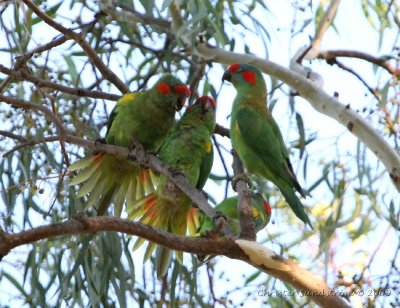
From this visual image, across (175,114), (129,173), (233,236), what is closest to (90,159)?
(129,173)

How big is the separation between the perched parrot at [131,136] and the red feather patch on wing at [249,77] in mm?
285

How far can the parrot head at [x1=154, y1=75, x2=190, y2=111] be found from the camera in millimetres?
3473

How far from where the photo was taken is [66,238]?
3281 mm

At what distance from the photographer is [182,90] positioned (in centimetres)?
347

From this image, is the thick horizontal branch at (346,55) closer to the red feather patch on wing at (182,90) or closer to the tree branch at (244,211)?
the red feather patch on wing at (182,90)

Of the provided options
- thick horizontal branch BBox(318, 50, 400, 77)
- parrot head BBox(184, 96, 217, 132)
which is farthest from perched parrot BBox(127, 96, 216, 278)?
thick horizontal branch BBox(318, 50, 400, 77)

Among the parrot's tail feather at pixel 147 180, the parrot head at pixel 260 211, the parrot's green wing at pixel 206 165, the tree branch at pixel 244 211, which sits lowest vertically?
the tree branch at pixel 244 211

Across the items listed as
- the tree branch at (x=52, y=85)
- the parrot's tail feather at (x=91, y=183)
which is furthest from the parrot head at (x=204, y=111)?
the parrot's tail feather at (x=91, y=183)

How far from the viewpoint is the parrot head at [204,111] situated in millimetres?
3447

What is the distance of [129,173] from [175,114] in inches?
15.5

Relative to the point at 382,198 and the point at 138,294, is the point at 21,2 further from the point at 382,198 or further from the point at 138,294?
the point at 382,198

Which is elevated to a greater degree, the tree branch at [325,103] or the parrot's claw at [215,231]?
the tree branch at [325,103]

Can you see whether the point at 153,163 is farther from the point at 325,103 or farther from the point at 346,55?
the point at 346,55

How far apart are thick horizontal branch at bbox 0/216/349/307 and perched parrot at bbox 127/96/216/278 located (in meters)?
1.04
